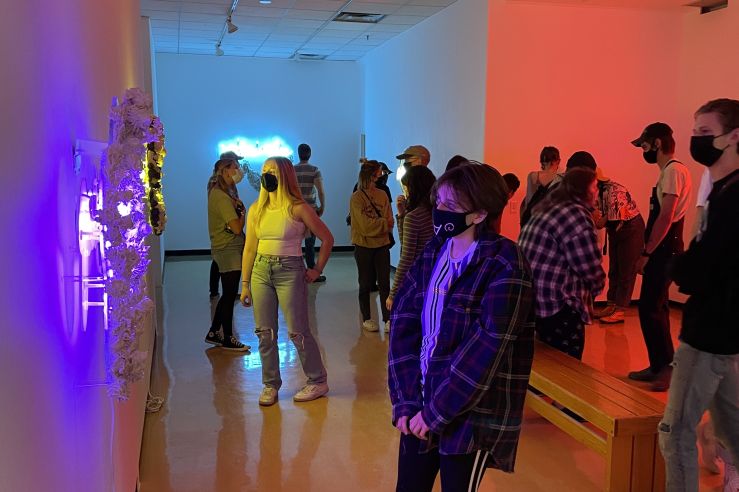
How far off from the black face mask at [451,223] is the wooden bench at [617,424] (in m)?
1.46

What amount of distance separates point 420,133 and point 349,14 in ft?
5.62

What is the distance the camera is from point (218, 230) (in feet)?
17.2

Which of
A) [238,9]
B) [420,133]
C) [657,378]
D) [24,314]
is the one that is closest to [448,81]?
[420,133]

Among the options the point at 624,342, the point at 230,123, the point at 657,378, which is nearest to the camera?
the point at 657,378

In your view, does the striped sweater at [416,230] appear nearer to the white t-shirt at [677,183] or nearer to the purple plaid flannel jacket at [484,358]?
the white t-shirt at [677,183]

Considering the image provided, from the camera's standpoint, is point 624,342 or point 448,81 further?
point 448,81

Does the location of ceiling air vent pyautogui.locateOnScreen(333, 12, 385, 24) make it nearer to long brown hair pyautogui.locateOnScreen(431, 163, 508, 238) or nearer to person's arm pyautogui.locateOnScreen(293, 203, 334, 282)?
person's arm pyautogui.locateOnScreen(293, 203, 334, 282)

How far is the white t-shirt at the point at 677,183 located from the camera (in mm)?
4297

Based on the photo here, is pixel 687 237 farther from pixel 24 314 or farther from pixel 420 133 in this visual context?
pixel 24 314

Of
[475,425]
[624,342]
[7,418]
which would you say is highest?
[7,418]

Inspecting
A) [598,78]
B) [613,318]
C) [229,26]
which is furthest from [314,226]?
[229,26]

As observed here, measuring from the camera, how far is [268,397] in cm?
419

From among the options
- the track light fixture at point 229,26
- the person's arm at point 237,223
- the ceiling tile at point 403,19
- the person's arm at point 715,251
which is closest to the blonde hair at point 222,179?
the person's arm at point 237,223

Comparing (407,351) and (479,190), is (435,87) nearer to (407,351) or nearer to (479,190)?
(479,190)
